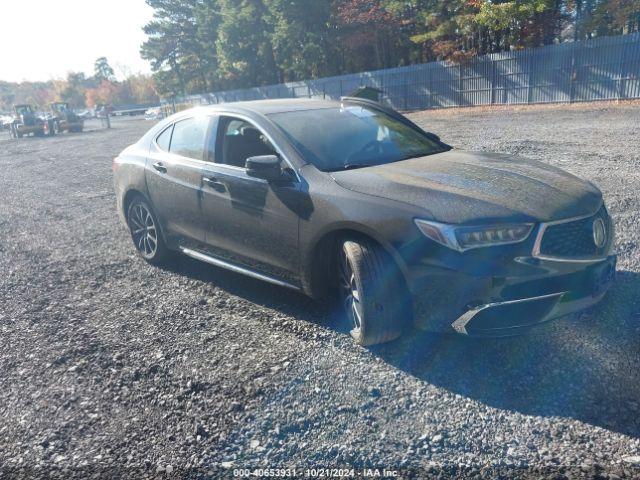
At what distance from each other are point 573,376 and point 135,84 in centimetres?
11172

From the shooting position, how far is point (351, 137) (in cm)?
436

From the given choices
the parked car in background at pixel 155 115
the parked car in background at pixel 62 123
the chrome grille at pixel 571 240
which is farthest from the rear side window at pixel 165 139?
the parked car in background at pixel 155 115

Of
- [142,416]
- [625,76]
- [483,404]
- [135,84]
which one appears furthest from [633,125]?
[135,84]

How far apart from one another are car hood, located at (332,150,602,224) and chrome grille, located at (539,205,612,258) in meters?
0.06

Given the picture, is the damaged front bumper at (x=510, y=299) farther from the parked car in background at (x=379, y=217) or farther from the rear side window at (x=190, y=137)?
the rear side window at (x=190, y=137)

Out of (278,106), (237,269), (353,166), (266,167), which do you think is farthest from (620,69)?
(266,167)

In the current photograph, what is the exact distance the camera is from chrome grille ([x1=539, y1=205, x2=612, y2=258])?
310cm

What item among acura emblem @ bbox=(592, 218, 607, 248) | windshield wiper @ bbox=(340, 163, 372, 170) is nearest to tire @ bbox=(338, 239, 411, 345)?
windshield wiper @ bbox=(340, 163, 372, 170)

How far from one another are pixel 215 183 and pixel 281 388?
197 cm

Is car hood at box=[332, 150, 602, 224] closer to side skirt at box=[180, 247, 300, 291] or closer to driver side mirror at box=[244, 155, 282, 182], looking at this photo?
driver side mirror at box=[244, 155, 282, 182]

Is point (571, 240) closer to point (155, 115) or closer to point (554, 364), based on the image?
point (554, 364)

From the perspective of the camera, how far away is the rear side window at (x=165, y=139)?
5.40m

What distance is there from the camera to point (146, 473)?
2.66 m

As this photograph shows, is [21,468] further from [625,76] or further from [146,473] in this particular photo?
[625,76]
